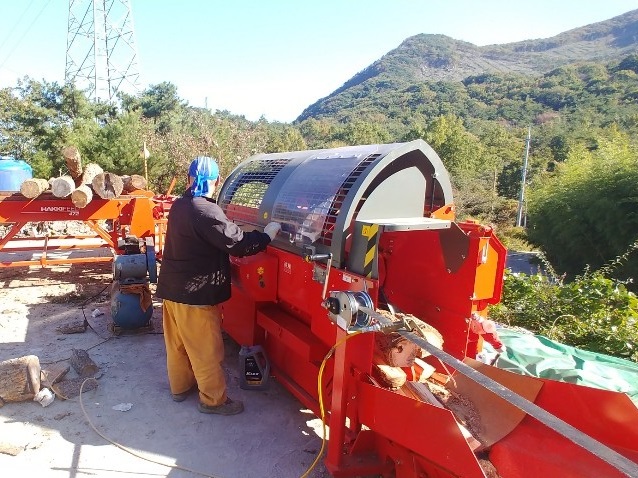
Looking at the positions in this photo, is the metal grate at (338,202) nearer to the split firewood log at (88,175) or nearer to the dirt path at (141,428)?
the dirt path at (141,428)

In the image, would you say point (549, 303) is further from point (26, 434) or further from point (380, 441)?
point (26, 434)

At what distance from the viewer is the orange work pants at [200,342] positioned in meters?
3.68

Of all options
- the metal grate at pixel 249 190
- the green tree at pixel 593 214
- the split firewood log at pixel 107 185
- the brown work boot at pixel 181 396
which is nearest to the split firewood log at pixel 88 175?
the split firewood log at pixel 107 185

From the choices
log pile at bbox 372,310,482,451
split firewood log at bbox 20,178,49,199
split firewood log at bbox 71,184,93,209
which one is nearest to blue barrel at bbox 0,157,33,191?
split firewood log at bbox 20,178,49,199

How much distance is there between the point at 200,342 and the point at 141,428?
30.6 inches

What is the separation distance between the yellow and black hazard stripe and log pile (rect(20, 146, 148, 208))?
16.9 feet

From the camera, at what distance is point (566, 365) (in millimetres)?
4590

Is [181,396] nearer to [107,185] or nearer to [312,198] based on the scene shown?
[312,198]

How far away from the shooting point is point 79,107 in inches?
840

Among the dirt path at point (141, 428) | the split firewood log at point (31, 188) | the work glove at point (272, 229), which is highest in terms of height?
the split firewood log at point (31, 188)

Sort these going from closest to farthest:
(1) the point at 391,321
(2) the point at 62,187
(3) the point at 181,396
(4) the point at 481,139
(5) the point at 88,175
→ (1) the point at 391,321 → (3) the point at 181,396 → (2) the point at 62,187 → (5) the point at 88,175 → (4) the point at 481,139

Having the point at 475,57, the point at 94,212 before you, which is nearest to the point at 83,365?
the point at 94,212

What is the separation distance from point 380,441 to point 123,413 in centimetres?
217

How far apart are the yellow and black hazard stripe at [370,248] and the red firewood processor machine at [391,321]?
0.04 ft
